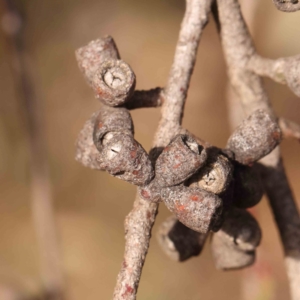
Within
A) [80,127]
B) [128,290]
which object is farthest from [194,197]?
[80,127]

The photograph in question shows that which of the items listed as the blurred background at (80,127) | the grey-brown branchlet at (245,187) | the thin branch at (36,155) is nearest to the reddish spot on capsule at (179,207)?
the grey-brown branchlet at (245,187)

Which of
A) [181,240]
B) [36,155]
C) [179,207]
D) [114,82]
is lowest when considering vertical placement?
[36,155]

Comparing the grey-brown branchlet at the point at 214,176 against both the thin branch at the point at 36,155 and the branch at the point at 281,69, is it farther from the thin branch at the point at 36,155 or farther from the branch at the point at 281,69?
the thin branch at the point at 36,155

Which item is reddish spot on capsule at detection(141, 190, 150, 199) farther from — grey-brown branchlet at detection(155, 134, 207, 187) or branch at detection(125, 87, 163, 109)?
branch at detection(125, 87, 163, 109)

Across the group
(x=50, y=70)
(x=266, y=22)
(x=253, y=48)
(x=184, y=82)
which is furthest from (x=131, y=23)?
(x=184, y=82)

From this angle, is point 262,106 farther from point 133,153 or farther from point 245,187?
point 133,153

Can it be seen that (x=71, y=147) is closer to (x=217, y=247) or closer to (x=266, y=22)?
(x=266, y=22)
